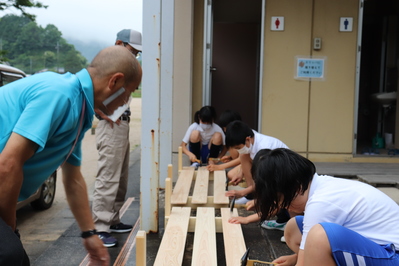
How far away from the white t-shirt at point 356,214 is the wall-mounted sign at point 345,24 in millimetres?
4743

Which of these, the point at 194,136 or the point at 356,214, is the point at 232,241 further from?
the point at 194,136

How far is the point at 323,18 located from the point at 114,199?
13.6 feet

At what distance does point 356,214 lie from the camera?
87.3 inches

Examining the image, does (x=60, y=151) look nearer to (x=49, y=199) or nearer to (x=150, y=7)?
(x=150, y=7)

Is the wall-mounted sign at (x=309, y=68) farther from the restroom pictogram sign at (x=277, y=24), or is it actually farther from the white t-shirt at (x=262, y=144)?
the white t-shirt at (x=262, y=144)

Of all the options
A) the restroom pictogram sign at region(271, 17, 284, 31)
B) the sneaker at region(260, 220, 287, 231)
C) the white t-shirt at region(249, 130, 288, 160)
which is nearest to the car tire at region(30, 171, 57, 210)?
the white t-shirt at region(249, 130, 288, 160)

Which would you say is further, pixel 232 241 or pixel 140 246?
pixel 232 241

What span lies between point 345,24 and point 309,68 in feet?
2.70

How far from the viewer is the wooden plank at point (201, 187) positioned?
14.4 ft

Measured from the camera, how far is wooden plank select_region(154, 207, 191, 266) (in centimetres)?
286

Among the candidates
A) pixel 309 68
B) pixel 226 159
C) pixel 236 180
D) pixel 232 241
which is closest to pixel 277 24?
pixel 309 68

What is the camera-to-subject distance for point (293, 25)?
6.47 m

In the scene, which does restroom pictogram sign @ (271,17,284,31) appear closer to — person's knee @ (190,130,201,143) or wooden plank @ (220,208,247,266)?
person's knee @ (190,130,201,143)

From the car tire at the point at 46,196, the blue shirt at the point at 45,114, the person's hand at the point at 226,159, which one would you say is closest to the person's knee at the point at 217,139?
the person's hand at the point at 226,159
